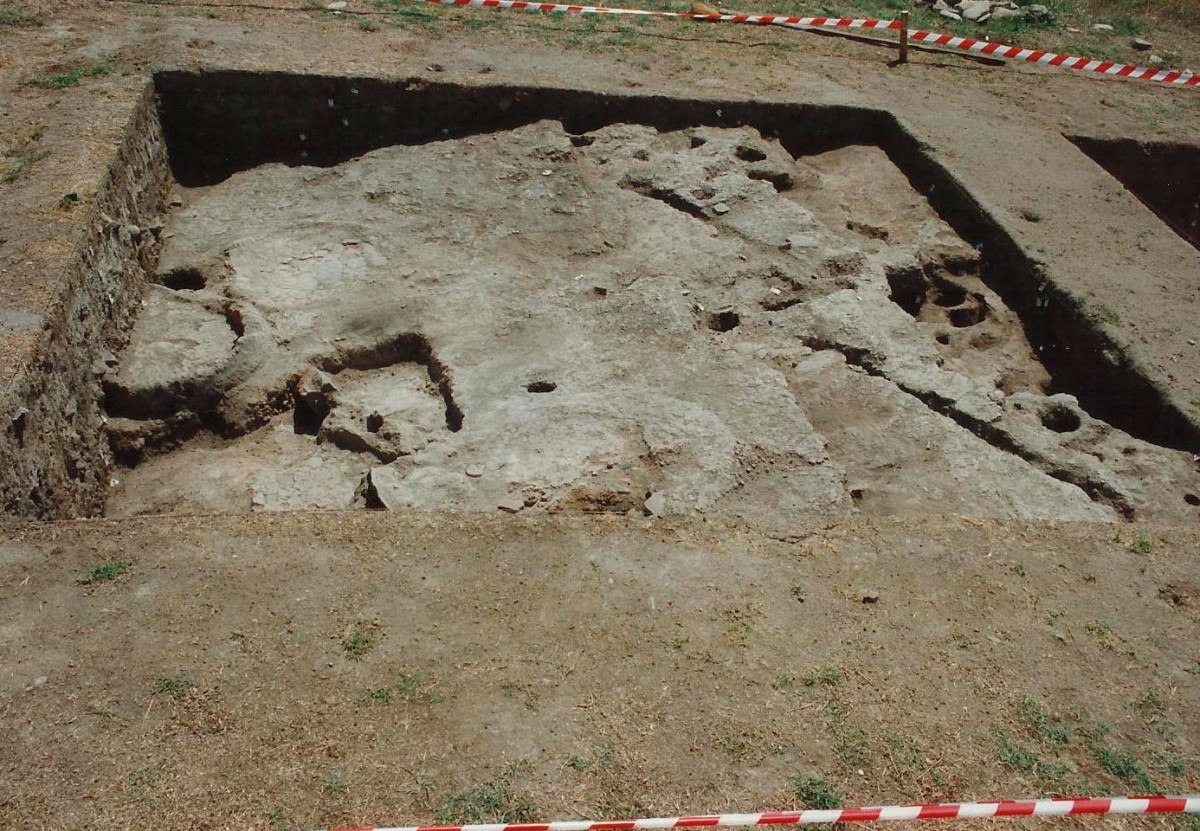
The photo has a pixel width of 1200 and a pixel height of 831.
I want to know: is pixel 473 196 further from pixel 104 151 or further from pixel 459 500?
pixel 459 500

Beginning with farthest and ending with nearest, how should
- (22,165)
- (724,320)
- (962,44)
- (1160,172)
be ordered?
(962,44) → (1160,172) → (724,320) → (22,165)

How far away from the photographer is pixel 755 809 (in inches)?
137

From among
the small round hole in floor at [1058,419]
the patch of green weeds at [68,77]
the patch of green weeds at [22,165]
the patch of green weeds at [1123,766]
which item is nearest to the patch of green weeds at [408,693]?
the patch of green weeds at [1123,766]

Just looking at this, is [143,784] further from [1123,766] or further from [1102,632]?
[1102,632]

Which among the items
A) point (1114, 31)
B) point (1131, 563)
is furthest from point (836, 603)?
point (1114, 31)

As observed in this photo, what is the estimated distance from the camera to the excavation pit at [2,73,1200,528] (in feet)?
18.3

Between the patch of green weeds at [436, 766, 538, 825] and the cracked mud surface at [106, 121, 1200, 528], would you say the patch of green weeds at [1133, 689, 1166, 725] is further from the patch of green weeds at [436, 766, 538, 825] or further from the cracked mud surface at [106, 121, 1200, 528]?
the patch of green weeds at [436, 766, 538, 825]

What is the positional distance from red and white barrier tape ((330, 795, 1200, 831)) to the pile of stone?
10.8 meters

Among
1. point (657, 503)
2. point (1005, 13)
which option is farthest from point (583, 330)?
point (1005, 13)

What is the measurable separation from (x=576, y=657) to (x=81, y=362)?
3441 millimetres

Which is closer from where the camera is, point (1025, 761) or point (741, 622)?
point (1025, 761)

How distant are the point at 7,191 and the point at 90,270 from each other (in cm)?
92

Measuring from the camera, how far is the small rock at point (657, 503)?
5.08 metres

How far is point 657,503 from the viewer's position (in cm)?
514
